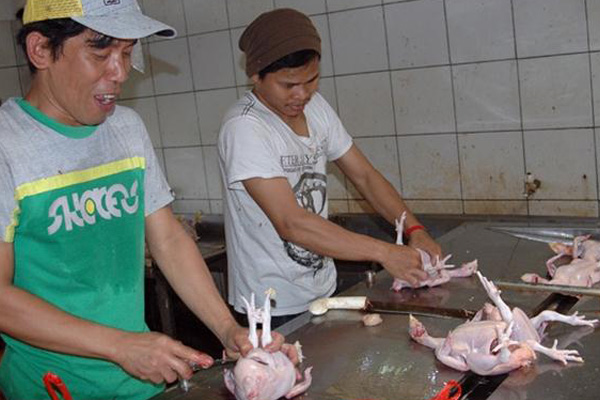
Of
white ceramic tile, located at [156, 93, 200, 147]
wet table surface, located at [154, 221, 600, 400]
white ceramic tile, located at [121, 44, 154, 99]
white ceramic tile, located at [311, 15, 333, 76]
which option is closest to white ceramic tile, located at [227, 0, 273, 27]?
white ceramic tile, located at [311, 15, 333, 76]

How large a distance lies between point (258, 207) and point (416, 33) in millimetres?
1172

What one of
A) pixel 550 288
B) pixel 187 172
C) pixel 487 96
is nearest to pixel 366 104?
pixel 487 96

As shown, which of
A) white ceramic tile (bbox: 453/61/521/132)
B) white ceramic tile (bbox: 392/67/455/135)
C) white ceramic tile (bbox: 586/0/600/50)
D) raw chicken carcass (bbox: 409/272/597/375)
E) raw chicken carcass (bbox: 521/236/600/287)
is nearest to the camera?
raw chicken carcass (bbox: 409/272/597/375)

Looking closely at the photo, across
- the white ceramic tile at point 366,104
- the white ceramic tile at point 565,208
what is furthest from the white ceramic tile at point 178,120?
the white ceramic tile at point 565,208

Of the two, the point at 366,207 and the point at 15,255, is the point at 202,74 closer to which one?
the point at 366,207

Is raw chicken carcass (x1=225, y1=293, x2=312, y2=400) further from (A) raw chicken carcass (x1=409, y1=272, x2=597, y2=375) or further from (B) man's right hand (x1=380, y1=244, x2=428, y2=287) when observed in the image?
(B) man's right hand (x1=380, y1=244, x2=428, y2=287)

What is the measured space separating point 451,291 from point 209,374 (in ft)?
2.58

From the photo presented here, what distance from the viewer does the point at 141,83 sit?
153 inches

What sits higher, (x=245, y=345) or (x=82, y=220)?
(x=82, y=220)

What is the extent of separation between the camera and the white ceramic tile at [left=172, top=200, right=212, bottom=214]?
383 cm

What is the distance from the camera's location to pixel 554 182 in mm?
2799

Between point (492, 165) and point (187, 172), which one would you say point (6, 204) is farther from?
point (187, 172)

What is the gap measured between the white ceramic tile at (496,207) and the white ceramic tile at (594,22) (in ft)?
2.23

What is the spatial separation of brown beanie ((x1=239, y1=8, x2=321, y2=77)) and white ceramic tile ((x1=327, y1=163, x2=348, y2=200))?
1.16 m
